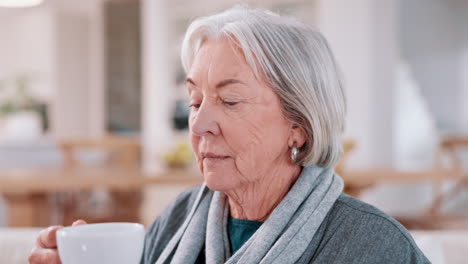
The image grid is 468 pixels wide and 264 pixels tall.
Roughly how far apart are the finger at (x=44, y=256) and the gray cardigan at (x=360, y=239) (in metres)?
0.40

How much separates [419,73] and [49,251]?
494cm

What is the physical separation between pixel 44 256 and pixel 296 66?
0.52 m

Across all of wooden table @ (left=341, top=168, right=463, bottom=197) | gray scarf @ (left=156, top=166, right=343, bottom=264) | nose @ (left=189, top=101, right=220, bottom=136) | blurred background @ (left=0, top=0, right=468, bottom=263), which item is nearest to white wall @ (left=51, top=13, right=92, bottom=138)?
blurred background @ (left=0, top=0, right=468, bottom=263)

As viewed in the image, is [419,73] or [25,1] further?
[419,73]

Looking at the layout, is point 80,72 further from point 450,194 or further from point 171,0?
point 450,194

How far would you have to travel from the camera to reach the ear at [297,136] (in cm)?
97

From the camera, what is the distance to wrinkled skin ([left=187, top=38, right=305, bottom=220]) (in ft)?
3.01

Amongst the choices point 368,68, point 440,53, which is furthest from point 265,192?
point 440,53

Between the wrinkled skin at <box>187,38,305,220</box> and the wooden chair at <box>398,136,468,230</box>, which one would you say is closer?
the wrinkled skin at <box>187,38,305,220</box>

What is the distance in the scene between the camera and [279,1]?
4.64m

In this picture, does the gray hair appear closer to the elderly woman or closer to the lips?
the elderly woman

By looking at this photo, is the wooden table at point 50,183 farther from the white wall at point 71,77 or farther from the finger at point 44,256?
the white wall at point 71,77

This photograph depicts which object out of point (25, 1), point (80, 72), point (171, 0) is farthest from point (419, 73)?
point (80, 72)

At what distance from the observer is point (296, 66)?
0.91 m
